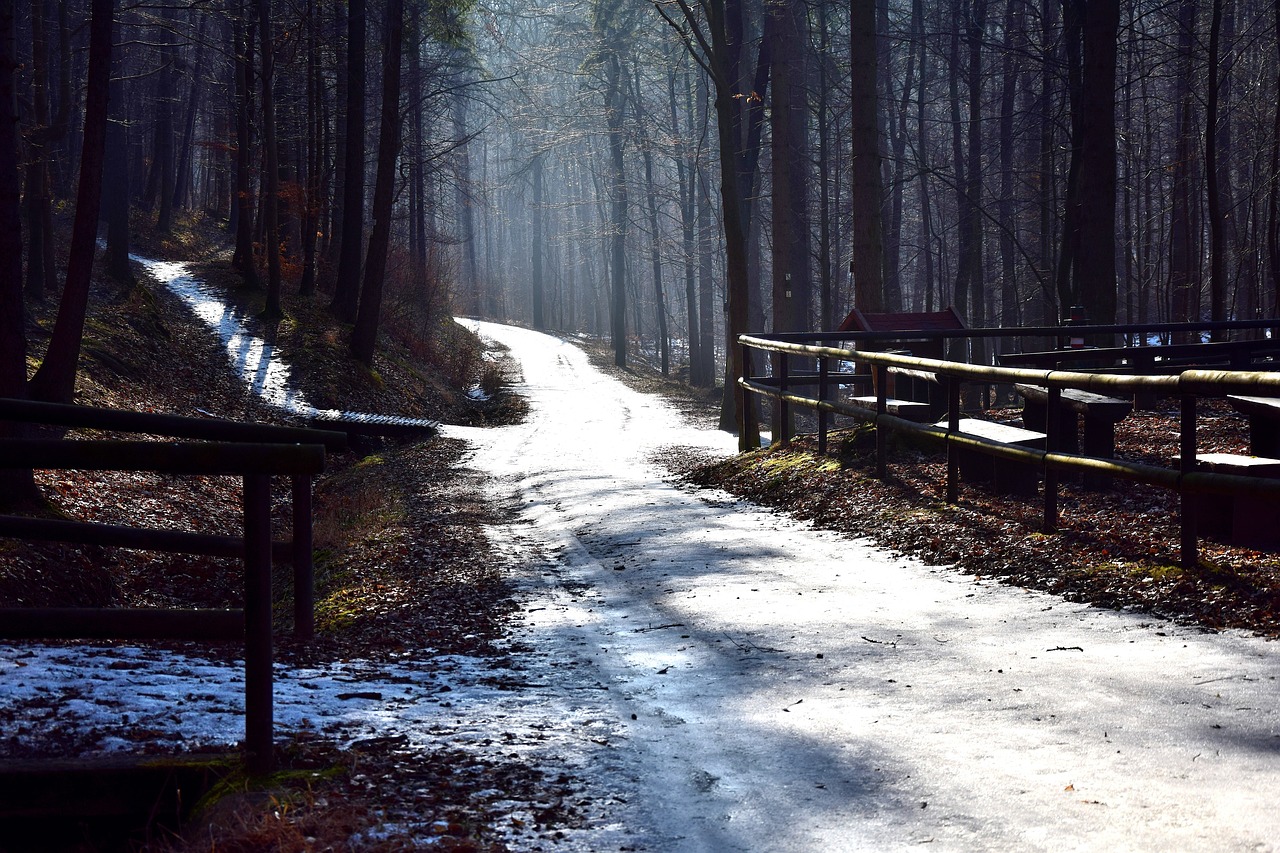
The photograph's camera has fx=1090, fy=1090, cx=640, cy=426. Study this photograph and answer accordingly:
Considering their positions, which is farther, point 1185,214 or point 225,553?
point 1185,214

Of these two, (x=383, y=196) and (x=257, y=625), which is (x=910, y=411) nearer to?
(x=257, y=625)

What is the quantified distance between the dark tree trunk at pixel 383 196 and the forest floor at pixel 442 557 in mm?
6313

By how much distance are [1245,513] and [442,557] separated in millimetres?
6171

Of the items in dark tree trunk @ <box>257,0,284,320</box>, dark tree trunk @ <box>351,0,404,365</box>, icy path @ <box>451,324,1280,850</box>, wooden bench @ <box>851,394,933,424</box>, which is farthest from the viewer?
dark tree trunk @ <box>351,0,404,365</box>

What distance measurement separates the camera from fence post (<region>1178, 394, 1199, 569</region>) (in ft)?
20.9

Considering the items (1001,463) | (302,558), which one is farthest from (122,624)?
(1001,463)

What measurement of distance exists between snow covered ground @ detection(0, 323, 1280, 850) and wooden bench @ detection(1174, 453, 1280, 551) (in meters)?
1.23

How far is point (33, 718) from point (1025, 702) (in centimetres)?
403

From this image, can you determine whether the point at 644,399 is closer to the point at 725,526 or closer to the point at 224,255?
the point at 224,255

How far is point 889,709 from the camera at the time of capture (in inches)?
187

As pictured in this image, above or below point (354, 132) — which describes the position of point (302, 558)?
below

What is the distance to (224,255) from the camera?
3788 centimetres

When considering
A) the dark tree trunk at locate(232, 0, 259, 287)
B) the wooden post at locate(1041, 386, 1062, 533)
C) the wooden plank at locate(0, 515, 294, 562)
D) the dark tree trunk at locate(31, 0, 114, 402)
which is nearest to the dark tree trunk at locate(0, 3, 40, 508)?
the dark tree trunk at locate(31, 0, 114, 402)

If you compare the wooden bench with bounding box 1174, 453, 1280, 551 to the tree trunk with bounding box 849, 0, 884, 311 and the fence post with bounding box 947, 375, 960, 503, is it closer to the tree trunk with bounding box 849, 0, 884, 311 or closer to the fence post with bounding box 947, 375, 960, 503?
the fence post with bounding box 947, 375, 960, 503
